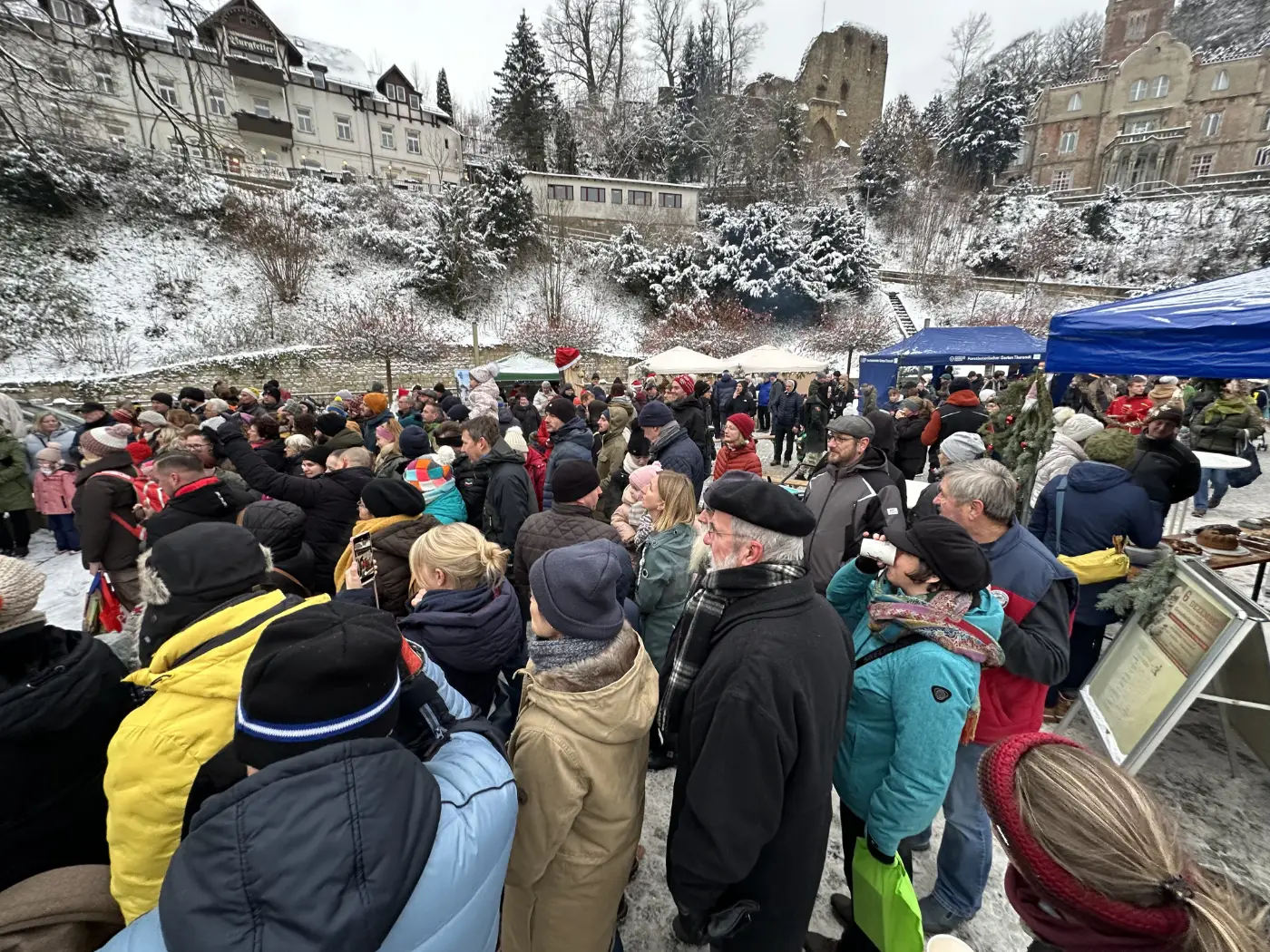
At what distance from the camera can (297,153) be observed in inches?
1281

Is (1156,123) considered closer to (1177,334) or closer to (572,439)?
(1177,334)

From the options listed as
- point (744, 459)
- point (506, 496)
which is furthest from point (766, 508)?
point (744, 459)

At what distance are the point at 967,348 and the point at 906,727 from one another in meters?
13.7

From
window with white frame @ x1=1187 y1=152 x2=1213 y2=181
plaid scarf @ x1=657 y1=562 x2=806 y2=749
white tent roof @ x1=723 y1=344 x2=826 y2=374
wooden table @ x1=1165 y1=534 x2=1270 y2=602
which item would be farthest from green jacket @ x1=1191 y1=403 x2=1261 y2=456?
window with white frame @ x1=1187 y1=152 x2=1213 y2=181

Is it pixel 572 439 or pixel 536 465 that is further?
pixel 536 465

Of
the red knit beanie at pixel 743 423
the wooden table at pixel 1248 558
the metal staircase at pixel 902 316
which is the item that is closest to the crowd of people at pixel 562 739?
the red knit beanie at pixel 743 423

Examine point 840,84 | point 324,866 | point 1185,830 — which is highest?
point 840,84

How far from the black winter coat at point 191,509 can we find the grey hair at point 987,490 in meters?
3.82

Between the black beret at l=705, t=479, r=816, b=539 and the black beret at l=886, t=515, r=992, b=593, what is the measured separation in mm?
441

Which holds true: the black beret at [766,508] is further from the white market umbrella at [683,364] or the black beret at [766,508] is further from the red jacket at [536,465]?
the white market umbrella at [683,364]

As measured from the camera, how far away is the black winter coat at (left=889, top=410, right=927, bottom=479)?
24.9 ft

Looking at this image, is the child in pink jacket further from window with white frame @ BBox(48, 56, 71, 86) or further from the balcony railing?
the balcony railing

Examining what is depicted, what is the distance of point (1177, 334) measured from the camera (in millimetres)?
3154

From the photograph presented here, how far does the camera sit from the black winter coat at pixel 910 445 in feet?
24.9
